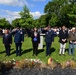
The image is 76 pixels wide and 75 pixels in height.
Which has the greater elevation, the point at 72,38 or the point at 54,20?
the point at 72,38

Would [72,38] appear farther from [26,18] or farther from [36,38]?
[26,18]

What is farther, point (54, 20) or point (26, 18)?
point (54, 20)

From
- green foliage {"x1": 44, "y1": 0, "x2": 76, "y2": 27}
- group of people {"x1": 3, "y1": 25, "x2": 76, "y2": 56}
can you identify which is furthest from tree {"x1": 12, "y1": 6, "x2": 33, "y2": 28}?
group of people {"x1": 3, "y1": 25, "x2": 76, "y2": 56}

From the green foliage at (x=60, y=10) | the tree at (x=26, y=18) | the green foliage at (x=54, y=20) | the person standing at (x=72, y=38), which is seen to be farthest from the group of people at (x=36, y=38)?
the green foliage at (x=54, y=20)

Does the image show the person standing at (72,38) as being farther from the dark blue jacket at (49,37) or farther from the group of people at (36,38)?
the dark blue jacket at (49,37)

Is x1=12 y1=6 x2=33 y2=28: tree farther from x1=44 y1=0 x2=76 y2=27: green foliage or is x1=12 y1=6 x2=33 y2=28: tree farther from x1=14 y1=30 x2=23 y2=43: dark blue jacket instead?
x1=14 y1=30 x2=23 y2=43: dark blue jacket

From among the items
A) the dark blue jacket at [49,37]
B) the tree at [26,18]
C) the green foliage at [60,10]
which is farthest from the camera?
the green foliage at [60,10]

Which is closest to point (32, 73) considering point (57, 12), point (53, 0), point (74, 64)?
point (74, 64)

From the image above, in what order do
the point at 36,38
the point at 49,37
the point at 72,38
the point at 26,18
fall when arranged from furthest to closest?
the point at 26,18
the point at 72,38
the point at 49,37
the point at 36,38

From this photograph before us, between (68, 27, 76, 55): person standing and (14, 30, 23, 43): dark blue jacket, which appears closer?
(14, 30, 23, 43): dark blue jacket

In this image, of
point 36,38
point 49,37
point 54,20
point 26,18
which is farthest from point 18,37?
point 54,20

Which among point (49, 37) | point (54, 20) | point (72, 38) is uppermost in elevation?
point (49, 37)

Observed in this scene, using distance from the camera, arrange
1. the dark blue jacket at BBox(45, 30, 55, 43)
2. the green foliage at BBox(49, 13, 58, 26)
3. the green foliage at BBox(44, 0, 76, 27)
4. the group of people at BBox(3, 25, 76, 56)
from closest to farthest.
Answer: the group of people at BBox(3, 25, 76, 56) < the dark blue jacket at BBox(45, 30, 55, 43) < the green foliage at BBox(44, 0, 76, 27) < the green foliage at BBox(49, 13, 58, 26)

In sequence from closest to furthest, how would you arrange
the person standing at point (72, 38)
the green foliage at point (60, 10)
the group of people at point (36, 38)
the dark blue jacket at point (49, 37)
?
the group of people at point (36, 38) → the dark blue jacket at point (49, 37) → the person standing at point (72, 38) → the green foliage at point (60, 10)
